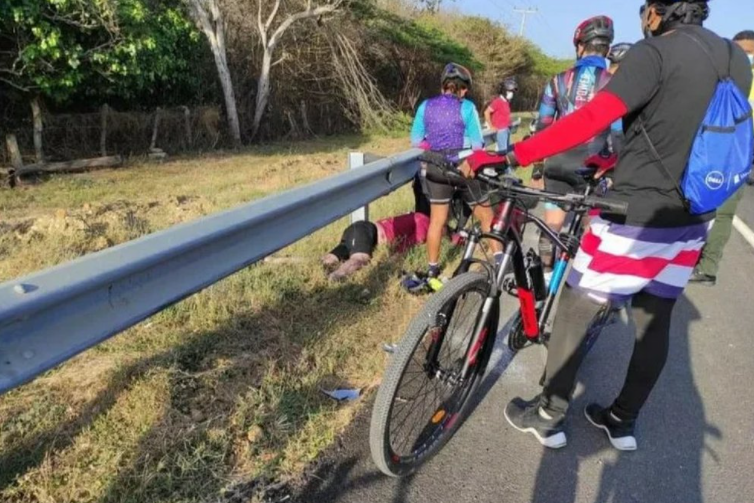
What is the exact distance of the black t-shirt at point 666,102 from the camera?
2.09 meters

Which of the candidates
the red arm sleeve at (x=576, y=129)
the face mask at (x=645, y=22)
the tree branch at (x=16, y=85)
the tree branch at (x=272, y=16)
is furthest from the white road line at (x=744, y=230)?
the tree branch at (x=272, y=16)

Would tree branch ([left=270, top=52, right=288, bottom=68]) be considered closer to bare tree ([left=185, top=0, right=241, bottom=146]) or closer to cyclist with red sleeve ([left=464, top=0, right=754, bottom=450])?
bare tree ([left=185, top=0, right=241, bottom=146])

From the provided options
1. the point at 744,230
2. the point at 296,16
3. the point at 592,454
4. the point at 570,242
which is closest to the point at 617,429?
the point at 592,454

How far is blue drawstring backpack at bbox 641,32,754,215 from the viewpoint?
2.12 m

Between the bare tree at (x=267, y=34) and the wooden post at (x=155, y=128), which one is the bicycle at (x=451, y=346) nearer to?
the wooden post at (x=155, y=128)

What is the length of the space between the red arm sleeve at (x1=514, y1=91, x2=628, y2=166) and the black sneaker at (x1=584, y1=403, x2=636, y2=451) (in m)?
1.41

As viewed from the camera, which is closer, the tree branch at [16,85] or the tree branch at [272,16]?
the tree branch at [16,85]

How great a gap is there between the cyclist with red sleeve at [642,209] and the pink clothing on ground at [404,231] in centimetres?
244

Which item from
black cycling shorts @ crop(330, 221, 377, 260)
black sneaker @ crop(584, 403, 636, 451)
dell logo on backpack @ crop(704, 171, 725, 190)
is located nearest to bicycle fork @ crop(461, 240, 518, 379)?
black sneaker @ crop(584, 403, 636, 451)

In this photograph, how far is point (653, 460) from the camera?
254cm

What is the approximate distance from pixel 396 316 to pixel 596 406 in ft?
4.81

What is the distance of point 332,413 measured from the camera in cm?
270

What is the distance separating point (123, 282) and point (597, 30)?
13.0 feet

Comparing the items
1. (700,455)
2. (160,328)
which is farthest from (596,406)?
(160,328)
